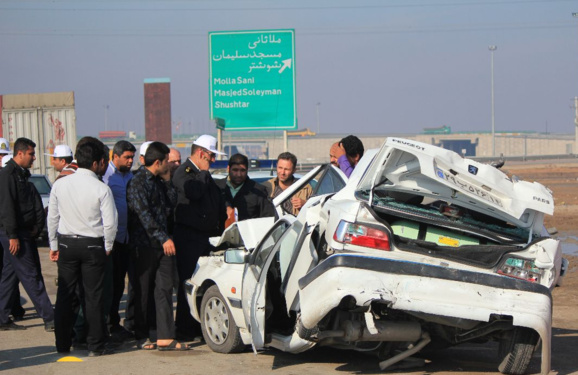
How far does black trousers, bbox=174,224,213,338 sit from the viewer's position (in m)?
8.94

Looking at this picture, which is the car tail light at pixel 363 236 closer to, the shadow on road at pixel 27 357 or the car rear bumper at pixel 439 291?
the car rear bumper at pixel 439 291

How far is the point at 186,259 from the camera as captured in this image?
29.3ft

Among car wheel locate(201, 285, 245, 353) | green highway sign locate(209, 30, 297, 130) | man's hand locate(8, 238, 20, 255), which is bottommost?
car wheel locate(201, 285, 245, 353)

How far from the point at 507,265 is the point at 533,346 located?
75 centimetres

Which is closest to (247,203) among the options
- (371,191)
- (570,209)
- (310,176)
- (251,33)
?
(310,176)

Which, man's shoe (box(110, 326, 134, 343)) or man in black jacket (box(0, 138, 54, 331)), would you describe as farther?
man in black jacket (box(0, 138, 54, 331))

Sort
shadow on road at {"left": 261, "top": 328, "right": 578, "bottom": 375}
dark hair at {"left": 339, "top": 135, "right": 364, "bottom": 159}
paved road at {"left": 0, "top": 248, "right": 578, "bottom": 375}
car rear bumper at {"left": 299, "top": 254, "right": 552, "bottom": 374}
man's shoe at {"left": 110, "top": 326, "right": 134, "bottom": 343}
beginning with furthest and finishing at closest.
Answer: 1. dark hair at {"left": 339, "top": 135, "right": 364, "bottom": 159}
2. man's shoe at {"left": 110, "top": 326, "right": 134, "bottom": 343}
3. paved road at {"left": 0, "top": 248, "right": 578, "bottom": 375}
4. shadow on road at {"left": 261, "top": 328, "right": 578, "bottom": 375}
5. car rear bumper at {"left": 299, "top": 254, "right": 552, "bottom": 374}

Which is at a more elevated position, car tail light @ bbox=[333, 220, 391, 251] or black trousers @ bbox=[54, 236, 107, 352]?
car tail light @ bbox=[333, 220, 391, 251]

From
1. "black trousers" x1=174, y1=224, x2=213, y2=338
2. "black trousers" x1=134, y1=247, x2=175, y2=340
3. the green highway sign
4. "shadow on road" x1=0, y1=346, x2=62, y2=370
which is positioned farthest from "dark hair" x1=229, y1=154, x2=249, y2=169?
the green highway sign

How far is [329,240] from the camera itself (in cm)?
660

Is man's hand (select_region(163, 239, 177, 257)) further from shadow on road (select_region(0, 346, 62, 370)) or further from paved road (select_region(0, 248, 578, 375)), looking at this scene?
shadow on road (select_region(0, 346, 62, 370))

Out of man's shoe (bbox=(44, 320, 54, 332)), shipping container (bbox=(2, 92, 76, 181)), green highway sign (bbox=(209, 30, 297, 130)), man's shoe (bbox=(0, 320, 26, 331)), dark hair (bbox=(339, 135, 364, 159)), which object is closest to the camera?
Answer: man's shoe (bbox=(44, 320, 54, 332))

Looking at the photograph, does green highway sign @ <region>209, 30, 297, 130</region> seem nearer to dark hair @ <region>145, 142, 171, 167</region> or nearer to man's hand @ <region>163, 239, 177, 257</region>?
dark hair @ <region>145, 142, 171, 167</region>

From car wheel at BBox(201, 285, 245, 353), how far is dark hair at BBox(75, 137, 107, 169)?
160 cm
